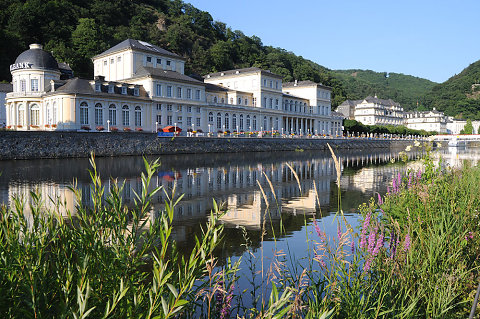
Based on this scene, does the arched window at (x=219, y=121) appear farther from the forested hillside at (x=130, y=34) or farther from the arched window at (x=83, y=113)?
the forested hillside at (x=130, y=34)

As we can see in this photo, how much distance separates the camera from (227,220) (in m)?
12.1

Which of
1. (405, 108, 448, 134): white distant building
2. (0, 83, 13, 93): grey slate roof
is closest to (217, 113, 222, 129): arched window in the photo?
(0, 83, 13, 93): grey slate roof

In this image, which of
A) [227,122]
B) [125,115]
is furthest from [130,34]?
[125,115]

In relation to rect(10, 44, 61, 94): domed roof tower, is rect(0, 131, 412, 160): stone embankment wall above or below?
below

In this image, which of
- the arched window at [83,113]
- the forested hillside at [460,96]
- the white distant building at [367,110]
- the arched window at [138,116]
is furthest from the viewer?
the forested hillside at [460,96]

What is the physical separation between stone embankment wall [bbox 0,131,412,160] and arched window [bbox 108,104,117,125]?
6.52 metres

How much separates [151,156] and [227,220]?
3096 centimetres

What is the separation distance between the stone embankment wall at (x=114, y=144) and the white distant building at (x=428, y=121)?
106693mm

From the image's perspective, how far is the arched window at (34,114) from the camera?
47625mm

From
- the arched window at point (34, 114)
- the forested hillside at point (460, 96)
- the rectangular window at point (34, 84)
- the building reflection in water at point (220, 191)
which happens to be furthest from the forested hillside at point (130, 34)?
the building reflection in water at point (220, 191)

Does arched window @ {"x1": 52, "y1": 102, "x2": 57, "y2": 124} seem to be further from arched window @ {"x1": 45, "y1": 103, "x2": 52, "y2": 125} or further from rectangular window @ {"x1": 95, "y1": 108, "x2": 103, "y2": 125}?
rectangular window @ {"x1": 95, "y1": 108, "x2": 103, "y2": 125}

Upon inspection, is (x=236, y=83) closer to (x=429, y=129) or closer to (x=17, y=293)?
(x=17, y=293)

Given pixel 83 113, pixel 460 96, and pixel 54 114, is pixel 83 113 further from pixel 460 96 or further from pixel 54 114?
pixel 460 96

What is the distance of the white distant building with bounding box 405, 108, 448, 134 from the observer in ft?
481
